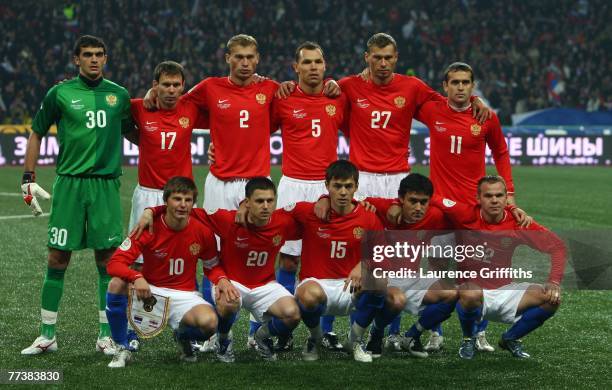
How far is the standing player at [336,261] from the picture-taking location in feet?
21.1

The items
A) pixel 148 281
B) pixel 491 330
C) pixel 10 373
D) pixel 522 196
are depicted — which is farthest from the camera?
pixel 522 196

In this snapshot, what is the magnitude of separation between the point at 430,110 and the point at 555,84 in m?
23.3

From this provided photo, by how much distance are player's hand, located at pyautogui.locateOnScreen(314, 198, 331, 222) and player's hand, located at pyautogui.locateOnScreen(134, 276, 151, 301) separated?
1.16 metres

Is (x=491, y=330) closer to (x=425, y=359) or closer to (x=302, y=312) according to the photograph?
(x=425, y=359)

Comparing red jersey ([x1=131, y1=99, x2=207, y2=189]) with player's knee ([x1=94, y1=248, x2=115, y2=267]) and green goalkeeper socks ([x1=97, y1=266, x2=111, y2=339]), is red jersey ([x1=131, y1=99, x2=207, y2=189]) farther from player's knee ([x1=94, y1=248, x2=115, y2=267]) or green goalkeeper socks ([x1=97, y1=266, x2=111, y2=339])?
green goalkeeper socks ([x1=97, y1=266, x2=111, y2=339])

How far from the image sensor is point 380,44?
23.6 ft

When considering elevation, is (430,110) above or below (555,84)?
below

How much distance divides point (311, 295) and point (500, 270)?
1.28 metres

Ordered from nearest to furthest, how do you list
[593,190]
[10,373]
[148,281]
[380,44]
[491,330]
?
[10,373]
[148,281]
[380,44]
[491,330]
[593,190]

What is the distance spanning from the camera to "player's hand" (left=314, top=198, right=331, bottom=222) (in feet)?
21.3

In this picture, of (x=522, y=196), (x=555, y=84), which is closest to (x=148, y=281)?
(x=522, y=196)

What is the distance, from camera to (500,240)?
6.62 meters

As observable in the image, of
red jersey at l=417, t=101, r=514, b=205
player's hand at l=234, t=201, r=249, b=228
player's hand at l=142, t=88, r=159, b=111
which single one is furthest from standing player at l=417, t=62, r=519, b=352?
player's hand at l=142, t=88, r=159, b=111

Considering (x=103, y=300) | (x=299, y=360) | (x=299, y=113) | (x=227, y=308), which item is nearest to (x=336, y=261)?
(x=299, y=360)
